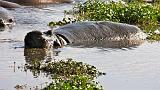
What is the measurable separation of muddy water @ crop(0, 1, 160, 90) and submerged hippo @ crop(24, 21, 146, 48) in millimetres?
314

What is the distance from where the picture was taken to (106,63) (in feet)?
32.6

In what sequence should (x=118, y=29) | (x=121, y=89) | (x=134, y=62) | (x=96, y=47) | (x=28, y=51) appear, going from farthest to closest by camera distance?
(x=118, y=29), (x=96, y=47), (x=28, y=51), (x=134, y=62), (x=121, y=89)

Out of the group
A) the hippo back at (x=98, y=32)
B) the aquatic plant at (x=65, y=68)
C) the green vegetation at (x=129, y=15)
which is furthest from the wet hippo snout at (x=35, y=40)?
the green vegetation at (x=129, y=15)

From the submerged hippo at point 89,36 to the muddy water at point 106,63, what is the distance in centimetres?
31

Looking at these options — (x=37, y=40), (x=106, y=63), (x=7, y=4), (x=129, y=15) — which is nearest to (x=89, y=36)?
(x=37, y=40)

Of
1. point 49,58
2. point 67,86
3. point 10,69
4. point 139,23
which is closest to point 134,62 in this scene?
point 49,58

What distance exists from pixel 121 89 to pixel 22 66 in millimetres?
1964

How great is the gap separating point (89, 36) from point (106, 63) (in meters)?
2.80

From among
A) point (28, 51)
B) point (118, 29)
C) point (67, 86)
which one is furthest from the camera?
point (118, 29)

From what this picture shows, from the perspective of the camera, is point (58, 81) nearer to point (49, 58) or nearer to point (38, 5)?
point (49, 58)

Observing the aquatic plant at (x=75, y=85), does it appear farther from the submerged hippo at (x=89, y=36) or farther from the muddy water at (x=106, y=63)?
the submerged hippo at (x=89, y=36)

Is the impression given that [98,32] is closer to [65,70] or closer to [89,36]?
[89,36]

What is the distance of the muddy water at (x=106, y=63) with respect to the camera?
8367mm

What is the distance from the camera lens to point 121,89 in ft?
26.5
